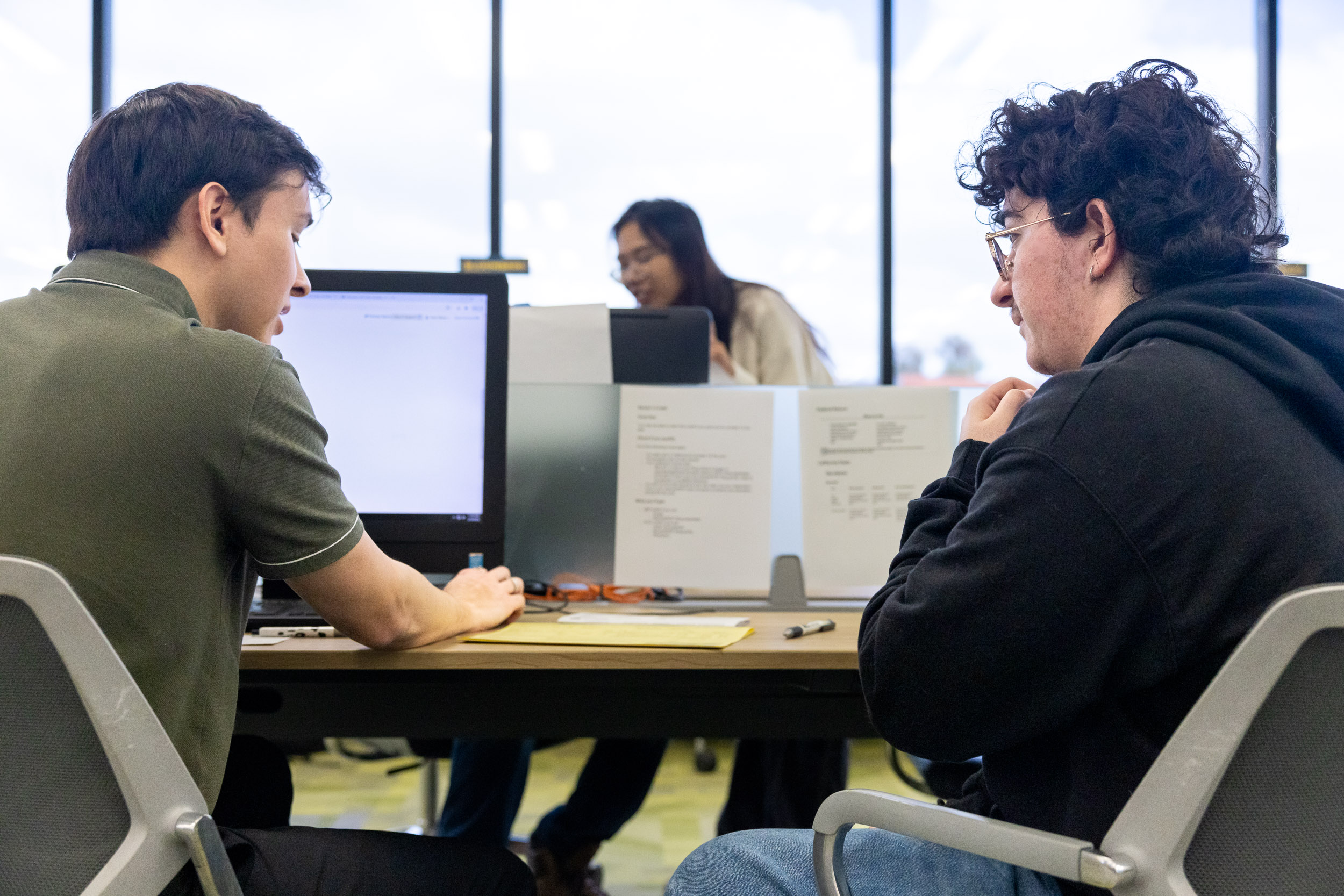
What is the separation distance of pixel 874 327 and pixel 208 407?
3649 millimetres

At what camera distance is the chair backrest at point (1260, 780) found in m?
0.54

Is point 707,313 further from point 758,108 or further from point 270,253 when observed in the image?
point 758,108

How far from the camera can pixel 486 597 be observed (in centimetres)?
126

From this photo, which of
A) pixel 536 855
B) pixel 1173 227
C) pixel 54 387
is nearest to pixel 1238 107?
pixel 1173 227

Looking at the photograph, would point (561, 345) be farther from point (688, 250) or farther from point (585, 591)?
point (688, 250)

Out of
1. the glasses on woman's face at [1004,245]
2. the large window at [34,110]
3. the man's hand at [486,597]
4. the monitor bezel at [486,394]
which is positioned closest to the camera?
the glasses on woman's face at [1004,245]

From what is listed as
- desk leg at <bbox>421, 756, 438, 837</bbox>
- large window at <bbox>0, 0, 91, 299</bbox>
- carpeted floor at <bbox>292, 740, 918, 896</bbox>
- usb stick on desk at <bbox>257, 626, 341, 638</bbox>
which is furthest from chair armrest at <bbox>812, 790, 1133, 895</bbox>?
large window at <bbox>0, 0, 91, 299</bbox>

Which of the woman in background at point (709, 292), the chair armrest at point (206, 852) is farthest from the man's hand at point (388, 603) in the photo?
the woman in background at point (709, 292)

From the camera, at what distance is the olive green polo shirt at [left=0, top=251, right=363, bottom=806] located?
0.74 m

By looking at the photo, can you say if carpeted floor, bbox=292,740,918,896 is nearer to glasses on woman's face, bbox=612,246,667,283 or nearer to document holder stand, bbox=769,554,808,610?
document holder stand, bbox=769,554,808,610

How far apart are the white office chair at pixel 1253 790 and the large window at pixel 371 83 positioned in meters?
3.63

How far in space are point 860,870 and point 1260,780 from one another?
365 mm

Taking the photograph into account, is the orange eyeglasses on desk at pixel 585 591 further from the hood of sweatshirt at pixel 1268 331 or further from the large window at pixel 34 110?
the large window at pixel 34 110

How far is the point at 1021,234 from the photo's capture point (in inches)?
37.7
